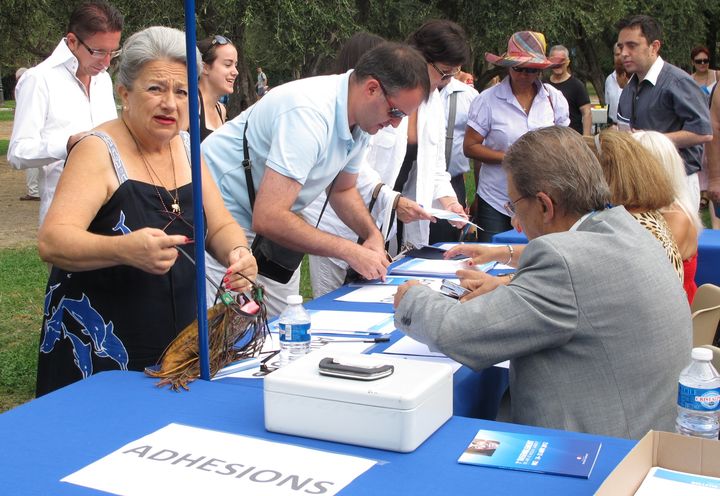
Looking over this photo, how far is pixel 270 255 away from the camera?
3219mm

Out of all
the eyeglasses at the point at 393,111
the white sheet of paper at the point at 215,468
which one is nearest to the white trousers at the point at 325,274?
the eyeglasses at the point at 393,111

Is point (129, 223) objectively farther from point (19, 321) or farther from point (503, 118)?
point (19, 321)

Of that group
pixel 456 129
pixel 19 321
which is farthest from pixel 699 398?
pixel 19 321

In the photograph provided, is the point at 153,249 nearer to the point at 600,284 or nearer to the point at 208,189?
the point at 208,189

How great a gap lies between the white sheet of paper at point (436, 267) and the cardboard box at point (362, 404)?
1.79 metres

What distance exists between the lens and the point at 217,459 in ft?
4.93

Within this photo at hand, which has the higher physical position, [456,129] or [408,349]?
[456,129]

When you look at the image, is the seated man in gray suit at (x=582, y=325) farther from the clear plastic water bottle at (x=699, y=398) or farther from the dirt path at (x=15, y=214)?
the dirt path at (x=15, y=214)

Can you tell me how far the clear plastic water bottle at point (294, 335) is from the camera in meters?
2.17

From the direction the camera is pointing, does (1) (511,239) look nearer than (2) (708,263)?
No

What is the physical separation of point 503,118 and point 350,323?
302 centimetres

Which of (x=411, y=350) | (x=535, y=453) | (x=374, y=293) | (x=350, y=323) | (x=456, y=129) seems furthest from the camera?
(x=456, y=129)

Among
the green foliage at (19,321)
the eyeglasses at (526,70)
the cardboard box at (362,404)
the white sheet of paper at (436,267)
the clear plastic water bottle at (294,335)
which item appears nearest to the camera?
the cardboard box at (362,404)

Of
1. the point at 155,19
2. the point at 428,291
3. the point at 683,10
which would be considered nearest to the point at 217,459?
the point at 428,291
